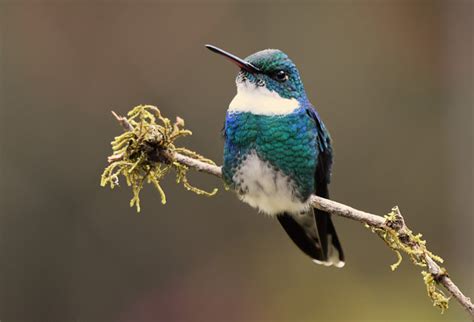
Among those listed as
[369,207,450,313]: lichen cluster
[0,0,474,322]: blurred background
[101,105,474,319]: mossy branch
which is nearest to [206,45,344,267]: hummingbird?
[101,105,474,319]: mossy branch

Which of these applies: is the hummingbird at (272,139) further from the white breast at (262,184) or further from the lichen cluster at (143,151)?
the lichen cluster at (143,151)

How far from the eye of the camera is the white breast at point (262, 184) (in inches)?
141

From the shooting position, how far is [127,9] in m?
8.40

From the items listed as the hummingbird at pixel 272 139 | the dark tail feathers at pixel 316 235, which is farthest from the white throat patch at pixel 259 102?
the dark tail feathers at pixel 316 235

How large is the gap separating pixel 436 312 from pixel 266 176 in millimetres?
4249

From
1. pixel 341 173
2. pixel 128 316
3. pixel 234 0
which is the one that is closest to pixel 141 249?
pixel 128 316

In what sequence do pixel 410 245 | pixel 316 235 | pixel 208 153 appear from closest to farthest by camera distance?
pixel 410 245
pixel 316 235
pixel 208 153

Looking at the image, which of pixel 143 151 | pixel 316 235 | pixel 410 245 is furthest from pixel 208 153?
pixel 410 245

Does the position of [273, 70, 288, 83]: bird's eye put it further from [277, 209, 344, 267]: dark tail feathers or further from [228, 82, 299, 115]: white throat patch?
[277, 209, 344, 267]: dark tail feathers

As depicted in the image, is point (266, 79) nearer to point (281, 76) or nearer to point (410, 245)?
point (281, 76)

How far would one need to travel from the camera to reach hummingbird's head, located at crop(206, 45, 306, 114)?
364cm

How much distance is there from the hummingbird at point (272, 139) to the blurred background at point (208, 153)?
11.9ft

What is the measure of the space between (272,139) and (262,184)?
23 cm

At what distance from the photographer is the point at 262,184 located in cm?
360
